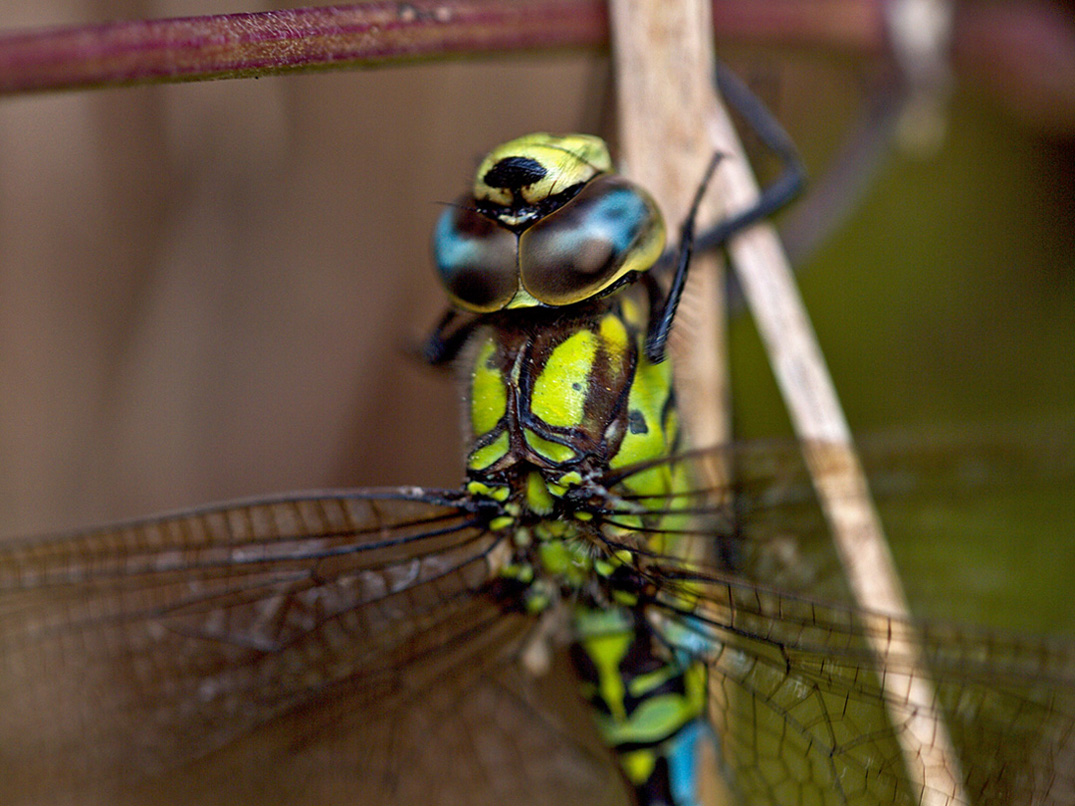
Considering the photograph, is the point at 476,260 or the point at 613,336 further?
the point at 613,336

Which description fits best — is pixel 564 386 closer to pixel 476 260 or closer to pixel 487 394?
pixel 487 394

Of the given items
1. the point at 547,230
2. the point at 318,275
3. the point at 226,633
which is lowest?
the point at 226,633

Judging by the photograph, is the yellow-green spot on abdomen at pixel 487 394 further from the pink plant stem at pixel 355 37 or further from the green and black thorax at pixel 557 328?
the pink plant stem at pixel 355 37

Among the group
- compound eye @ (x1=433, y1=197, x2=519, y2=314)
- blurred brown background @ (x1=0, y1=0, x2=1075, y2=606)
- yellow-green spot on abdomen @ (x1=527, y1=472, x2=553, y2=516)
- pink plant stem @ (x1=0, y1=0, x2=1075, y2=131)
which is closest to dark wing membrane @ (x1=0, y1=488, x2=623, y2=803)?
yellow-green spot on abdomen @ (x1=527, y1=472, x2=553, y2=516)

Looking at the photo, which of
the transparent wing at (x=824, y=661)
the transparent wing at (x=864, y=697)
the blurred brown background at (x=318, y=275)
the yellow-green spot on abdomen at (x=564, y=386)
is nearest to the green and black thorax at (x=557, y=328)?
the yellow-green spot on abdomen at (x=564, y=386)

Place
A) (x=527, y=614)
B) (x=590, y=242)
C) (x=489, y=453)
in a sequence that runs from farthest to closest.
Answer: (x=527, y=614), (x=489, y=453), (x=590, y=242)

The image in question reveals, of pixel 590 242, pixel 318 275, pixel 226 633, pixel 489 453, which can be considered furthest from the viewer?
pixel 318 275

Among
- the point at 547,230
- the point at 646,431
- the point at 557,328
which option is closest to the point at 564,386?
the point at 557,328
